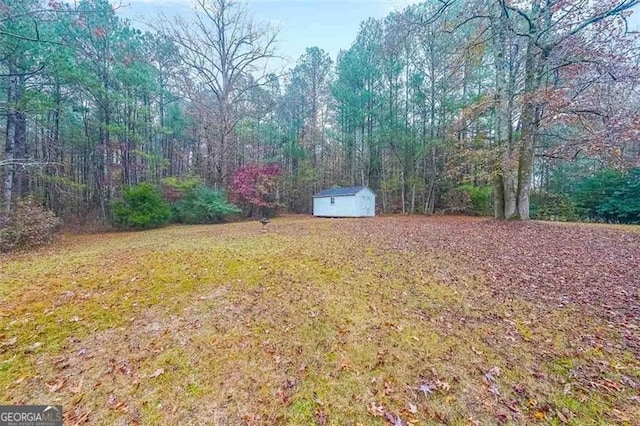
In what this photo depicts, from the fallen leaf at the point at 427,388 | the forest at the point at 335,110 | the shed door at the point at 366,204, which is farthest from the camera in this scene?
the shed door at the point at 366,204

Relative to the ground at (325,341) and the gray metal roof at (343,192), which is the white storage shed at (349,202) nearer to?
the gray metal roof at (343,192)

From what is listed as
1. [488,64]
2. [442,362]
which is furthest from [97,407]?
[488,64]

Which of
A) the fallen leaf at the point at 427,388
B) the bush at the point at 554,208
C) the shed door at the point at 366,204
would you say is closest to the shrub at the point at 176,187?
the shed door at the point at 366,204

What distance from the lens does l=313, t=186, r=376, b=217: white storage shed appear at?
18.0m

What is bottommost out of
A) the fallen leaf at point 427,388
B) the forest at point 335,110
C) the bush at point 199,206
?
the fallen leaf at point 427,388

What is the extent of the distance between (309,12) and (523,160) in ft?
32.3

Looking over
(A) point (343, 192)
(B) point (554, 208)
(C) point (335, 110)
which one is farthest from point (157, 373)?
(C) point (335, 110)

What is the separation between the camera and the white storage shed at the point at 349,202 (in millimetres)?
17984

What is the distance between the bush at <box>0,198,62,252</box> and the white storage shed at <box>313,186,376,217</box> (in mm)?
14202

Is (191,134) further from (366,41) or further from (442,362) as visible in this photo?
(442,362)

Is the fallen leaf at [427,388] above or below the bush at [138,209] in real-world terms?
below

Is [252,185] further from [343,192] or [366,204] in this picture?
[366,204]

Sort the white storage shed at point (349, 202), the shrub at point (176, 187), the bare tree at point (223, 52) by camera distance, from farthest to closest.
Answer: the white storage shed at point (349, 202)
the bare tree at point (223, 52)
the shrub at point (176, 187)

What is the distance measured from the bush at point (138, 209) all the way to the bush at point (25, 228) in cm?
343
